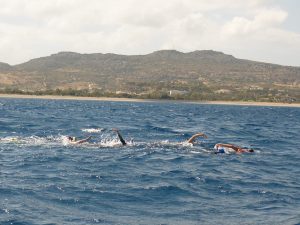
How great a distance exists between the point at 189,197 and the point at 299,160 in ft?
45.9

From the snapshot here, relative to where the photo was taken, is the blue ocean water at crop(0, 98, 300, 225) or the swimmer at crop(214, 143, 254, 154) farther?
the swimmer at crop(214, 143, 254, 154)

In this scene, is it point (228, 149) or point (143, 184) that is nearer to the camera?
point (143, 184)

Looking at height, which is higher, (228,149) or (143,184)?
(228,149)

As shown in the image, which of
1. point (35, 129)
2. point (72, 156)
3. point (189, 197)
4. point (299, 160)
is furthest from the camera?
point (35, 129)

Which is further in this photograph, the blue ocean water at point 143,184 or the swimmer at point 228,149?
the swimmer at point 228,149

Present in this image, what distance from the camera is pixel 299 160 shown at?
101 ft

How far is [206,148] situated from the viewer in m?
34.0

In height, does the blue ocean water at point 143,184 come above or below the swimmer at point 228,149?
below

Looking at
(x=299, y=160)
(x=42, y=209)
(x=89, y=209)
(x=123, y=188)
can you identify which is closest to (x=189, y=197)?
(x=123, y=188)

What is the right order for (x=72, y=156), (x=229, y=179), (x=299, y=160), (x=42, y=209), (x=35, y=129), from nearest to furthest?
1. (x=42, y=209)
2. (x=229, y=179)
3. (x=72, y=156)
4. (x=299, y=160)
5. (x=35, y=129)

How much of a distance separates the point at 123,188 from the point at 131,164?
20.2 feet

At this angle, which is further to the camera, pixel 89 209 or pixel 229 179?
pixel 229 179

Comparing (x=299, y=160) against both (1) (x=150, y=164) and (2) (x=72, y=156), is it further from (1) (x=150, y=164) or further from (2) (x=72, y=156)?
(2) (x=72, y=156)

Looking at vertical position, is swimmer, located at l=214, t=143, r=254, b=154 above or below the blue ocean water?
above
